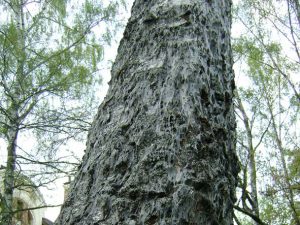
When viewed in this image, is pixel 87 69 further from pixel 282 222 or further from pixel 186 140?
pixel 186 140

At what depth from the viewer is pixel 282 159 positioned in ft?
36.8

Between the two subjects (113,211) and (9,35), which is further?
(9,35)

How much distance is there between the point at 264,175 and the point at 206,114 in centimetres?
897

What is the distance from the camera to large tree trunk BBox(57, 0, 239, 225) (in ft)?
3.06

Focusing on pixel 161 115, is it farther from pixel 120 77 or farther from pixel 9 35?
pixel 9 35

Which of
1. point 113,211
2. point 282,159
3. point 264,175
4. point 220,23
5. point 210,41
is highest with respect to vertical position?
point 282,159

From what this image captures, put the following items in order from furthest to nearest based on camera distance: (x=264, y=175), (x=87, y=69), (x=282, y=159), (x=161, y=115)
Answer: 1. (x=282, y=159)
2. (x=264, y=175)
3. (x=87, y=69)
4. (x=161, y=115)

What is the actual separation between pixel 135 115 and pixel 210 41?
1.27 feet

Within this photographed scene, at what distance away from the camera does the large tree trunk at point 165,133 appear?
3.06 feet

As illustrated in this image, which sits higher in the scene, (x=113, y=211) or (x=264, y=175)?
(x=264, y=175)

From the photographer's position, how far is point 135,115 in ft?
3.59

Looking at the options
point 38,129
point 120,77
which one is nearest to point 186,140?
point 120,77

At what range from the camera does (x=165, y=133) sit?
3.35 feet

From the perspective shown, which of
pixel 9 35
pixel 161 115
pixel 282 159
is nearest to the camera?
pixel 161 115
